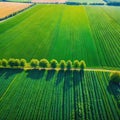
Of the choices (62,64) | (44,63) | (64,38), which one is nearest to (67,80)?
(62,64)

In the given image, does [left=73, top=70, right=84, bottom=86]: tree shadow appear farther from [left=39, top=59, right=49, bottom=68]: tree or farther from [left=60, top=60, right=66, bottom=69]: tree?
[left=39, top=59, right=49, bottom=68]: tree

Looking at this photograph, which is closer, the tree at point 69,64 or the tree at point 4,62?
the tree at point 69,64

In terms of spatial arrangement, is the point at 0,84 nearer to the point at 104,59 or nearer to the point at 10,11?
the point at 104,59

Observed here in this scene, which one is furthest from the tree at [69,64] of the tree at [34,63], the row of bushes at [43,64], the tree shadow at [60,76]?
the tree at [34,63]

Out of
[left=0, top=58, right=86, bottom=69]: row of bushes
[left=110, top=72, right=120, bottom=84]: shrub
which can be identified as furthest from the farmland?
[left=110, top=72, right=120, bottom=84]: shrub

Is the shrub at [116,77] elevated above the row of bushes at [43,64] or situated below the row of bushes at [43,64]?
above

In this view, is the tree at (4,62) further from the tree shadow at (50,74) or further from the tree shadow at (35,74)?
the tree shadow at (50,74)

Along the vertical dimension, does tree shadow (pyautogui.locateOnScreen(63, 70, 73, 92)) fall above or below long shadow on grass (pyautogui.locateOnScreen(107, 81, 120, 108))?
below
